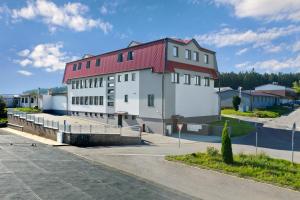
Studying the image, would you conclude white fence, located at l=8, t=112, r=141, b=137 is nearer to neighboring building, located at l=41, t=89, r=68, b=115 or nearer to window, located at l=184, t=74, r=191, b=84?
window, located at l=184, t=74, r=191, b=84

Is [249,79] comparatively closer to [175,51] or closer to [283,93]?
[283,93]

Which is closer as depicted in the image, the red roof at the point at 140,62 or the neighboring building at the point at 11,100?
the red roof at the point at 140,62

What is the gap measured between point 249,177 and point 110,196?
821 cm

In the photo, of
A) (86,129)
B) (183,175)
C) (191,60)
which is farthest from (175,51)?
(183,175)

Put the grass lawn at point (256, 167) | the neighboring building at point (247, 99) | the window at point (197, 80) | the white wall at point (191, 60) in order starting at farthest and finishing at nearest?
the neighboring building at point (247, 99)
the window at point (197, 80)
the white wall at point (191, 60)
the grass lawn at point (256, 167)

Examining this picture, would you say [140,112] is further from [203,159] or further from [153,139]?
[203,159]

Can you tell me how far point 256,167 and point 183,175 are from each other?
15.7 ft

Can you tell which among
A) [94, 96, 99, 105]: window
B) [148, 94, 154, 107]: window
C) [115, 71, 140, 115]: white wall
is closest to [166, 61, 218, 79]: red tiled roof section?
[148, 94, 154, 107]: window

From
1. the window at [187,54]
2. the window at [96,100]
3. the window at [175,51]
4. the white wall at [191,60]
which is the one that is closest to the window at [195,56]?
the white wall at [191,60]

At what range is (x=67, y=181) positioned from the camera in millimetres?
14953

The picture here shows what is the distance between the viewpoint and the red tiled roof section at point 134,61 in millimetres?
36250

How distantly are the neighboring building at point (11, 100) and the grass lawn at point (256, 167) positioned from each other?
257 ft

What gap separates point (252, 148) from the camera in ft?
93.3

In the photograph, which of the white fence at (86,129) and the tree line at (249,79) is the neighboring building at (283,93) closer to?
the tree line at (249,79)
